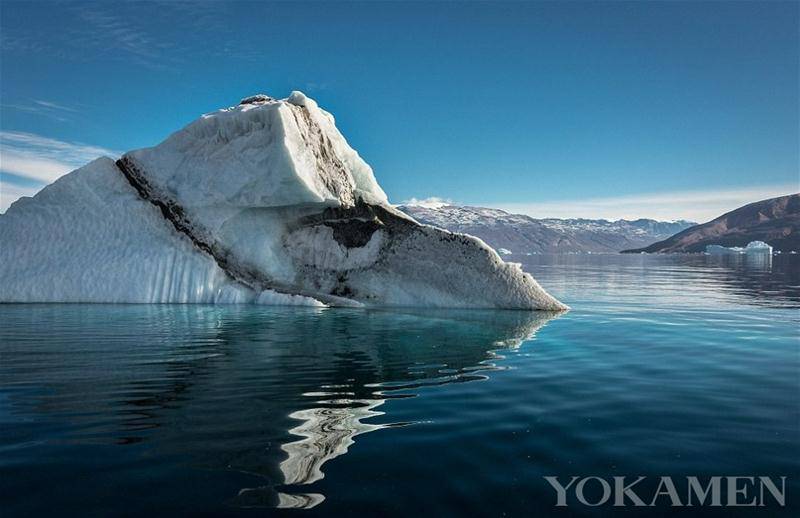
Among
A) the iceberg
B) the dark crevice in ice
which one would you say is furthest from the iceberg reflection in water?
the dark crevice in ice

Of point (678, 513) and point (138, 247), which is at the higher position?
point (138, 247)

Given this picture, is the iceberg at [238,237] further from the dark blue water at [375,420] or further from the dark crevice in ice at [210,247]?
the dark blue water at [375,420]

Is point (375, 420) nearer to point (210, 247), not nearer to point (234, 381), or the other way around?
point (234, 381)

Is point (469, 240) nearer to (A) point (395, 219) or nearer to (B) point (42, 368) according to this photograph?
(A) point (395, 219)

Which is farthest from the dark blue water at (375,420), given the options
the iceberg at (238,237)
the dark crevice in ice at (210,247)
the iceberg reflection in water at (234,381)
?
the dark crevice in ice at (210,247)

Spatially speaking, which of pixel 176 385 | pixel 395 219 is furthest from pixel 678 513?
pixel 395 219

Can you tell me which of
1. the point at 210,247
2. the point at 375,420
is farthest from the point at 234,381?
the point at 210,247
